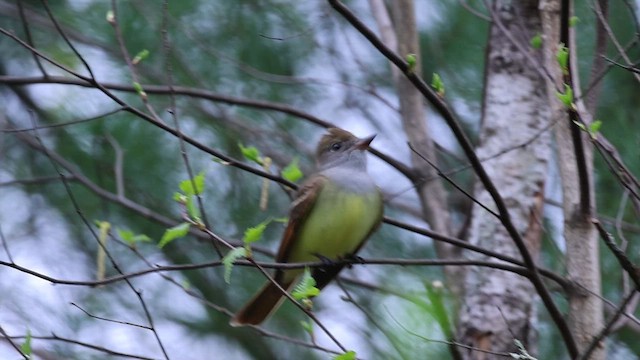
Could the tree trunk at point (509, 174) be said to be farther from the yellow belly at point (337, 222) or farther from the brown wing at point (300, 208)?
the brown wing at point (300, 208)

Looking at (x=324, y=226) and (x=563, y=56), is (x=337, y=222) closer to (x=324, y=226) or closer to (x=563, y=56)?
(x=324, y=226)

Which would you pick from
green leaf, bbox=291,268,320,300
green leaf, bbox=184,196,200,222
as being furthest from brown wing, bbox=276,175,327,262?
green leaf, bbox=291,268,320,300

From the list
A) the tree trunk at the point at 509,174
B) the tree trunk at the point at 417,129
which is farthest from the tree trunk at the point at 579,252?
the tree trunk at the point at 417,129

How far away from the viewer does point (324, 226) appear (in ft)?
15.1

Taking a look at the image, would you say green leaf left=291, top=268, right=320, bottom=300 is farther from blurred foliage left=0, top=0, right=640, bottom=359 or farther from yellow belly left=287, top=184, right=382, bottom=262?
blurred foliage left=0, top=0, right=640, bottom=359

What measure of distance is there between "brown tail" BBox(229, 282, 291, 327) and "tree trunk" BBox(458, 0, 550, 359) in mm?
774

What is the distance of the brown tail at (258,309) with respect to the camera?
4625 millimetres

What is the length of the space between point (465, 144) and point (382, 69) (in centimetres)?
371

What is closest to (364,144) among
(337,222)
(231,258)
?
(337,222)

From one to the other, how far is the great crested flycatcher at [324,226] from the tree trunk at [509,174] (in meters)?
0.57

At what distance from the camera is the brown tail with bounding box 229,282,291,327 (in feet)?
15.2

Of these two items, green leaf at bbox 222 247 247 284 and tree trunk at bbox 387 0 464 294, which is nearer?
green leaf at bbox 222 247 247 284

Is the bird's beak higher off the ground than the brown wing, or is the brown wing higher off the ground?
the bird's beak

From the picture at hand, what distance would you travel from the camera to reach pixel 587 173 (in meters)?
3.76
